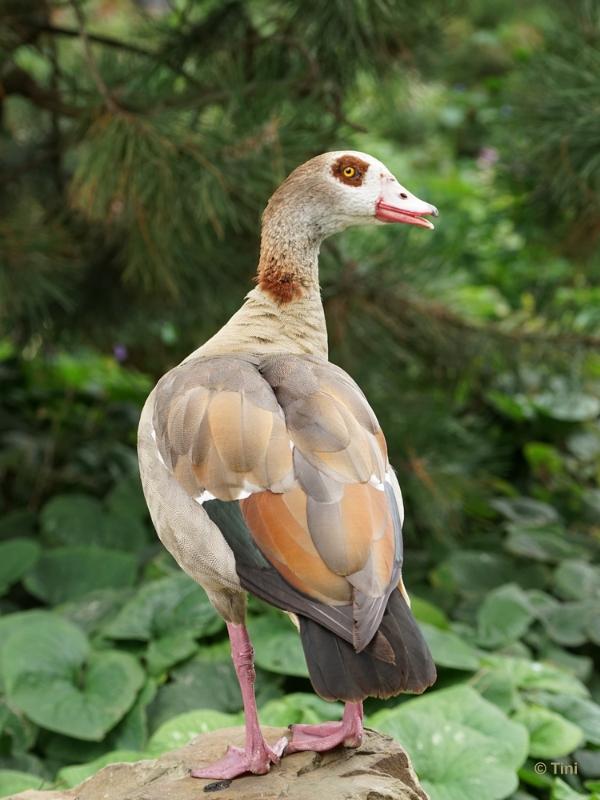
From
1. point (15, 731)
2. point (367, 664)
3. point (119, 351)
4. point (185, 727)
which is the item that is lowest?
point (15, 731)

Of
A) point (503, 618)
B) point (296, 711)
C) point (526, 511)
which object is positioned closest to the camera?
point (296, 711)

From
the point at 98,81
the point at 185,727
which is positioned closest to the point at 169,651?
the point at 185,727

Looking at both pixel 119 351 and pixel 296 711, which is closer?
pixel 296 711

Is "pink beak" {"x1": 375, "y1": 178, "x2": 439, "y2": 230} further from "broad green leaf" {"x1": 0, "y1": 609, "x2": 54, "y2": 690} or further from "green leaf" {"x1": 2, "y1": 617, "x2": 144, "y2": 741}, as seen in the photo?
"broad green leaf" {"x1": 0, "y1": 609, "x2": 54, "y2": 690}

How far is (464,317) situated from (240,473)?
2324 mm

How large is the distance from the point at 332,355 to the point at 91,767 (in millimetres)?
1590

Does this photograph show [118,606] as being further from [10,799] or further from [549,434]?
[549,434]

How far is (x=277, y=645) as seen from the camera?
10.2 feet

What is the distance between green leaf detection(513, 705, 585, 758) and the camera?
9.16 feet

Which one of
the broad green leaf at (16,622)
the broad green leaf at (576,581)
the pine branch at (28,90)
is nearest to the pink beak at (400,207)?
the broad green leaf at (16,622)

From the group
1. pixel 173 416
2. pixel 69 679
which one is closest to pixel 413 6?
pixel 173 416

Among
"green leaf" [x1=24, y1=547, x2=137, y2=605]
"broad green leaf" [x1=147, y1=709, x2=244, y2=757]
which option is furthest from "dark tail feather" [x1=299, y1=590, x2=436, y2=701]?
"green leaf" [x1=24, y1=547, x2=137, y2=605]

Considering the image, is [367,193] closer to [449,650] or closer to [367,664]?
[367,664]

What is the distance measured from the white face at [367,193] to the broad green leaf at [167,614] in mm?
1459
